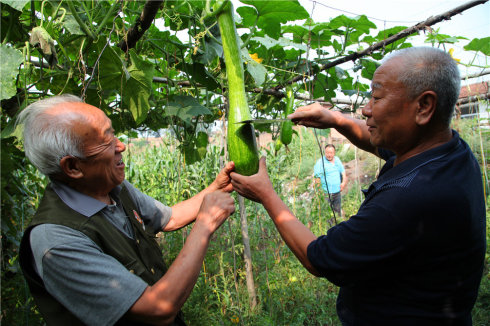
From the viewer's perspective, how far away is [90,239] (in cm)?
119

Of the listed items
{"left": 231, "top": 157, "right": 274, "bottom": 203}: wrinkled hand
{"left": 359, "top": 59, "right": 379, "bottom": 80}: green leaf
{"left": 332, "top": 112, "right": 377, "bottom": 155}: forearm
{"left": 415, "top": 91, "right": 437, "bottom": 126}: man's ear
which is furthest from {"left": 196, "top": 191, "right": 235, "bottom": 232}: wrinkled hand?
{"left": 359, "top": 59, "right": 379, "bottom": 80}: green leaf

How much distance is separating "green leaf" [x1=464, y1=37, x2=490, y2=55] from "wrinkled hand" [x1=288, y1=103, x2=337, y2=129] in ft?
6.80

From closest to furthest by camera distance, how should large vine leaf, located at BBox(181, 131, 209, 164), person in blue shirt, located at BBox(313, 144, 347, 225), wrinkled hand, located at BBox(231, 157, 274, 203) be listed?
wrinkled hand, located at BBox(231, 157, 274, 203), large vine leaf, located at BBox(181, 131, 209, 164), person in blue shirt, located at BBox(313, 144, 347, 225)

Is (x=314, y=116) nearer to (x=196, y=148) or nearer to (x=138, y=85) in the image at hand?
(x=138, y=85)

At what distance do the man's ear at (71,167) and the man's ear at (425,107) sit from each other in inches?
51.4

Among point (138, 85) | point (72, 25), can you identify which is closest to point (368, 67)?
point (138, 85)

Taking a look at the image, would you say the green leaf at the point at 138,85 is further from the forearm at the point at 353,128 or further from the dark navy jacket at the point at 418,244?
the dark navy jacket at the point at 418,244

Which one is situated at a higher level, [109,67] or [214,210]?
[109,67]

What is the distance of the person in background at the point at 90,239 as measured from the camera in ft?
3.69

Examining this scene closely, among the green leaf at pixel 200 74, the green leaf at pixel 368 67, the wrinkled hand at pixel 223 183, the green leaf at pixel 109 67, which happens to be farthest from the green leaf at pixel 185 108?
the green leaf at pixel 368 67

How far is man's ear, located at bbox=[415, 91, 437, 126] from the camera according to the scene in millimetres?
1146

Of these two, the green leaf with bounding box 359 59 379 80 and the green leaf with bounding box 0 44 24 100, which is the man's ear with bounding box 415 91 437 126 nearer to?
the green leaf with bounding box 0 44 24 100

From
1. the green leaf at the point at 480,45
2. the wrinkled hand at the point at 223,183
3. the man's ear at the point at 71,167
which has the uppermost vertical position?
the green leaf at the point at 480,45

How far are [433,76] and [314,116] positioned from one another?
662 mm
